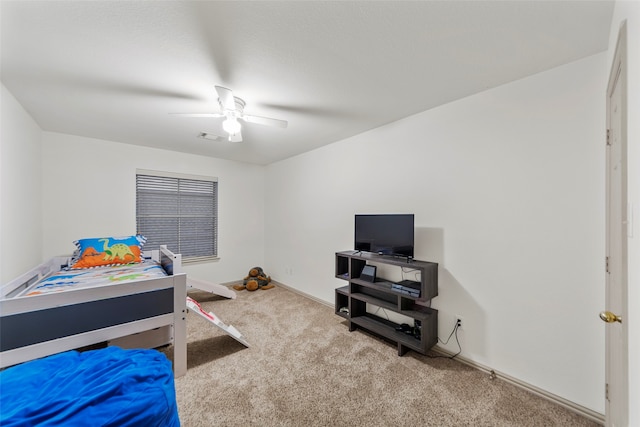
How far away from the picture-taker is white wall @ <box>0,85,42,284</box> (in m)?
2.08

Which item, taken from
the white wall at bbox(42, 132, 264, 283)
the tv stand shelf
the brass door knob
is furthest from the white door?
the white wall at bbox(42, 132, 264, 283)

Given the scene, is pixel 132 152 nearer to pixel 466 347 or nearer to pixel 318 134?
pixel 318 134

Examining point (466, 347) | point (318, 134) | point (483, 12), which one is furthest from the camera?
point (318, 134)

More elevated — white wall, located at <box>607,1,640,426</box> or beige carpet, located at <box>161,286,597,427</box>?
white wall, located at <box>607,1,640,426</box>

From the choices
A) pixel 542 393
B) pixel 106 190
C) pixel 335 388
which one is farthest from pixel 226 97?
pixel 542 393

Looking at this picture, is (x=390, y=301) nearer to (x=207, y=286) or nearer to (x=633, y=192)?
(x=633, y=192)

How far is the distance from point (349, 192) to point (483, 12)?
7.40 ft

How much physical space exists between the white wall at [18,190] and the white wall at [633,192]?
3931mm

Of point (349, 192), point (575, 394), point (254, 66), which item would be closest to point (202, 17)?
point (254, 66)

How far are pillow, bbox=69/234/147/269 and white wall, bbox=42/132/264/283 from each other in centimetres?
55

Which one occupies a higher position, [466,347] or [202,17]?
[202,17]

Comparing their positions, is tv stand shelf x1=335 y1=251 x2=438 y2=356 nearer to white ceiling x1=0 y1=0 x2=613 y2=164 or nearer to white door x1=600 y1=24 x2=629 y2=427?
white door x1=600 y1=24 x2=629 y2=427

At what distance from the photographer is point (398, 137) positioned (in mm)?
2762

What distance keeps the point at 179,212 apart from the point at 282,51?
362 centimetres
